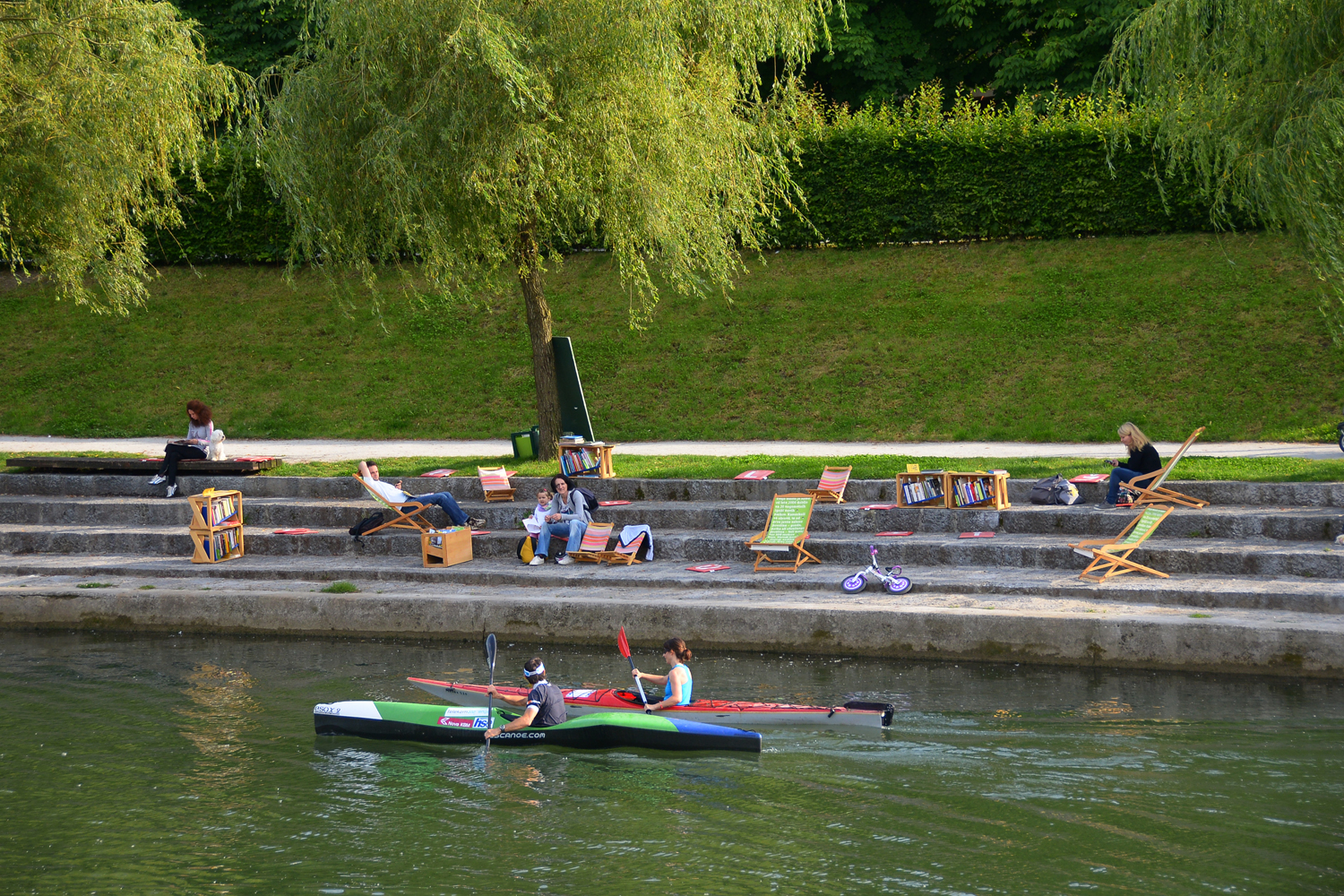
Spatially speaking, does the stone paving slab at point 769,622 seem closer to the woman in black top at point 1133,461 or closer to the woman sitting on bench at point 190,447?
the woman in black top at point 1133,461

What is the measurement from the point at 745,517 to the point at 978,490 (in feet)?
9.34

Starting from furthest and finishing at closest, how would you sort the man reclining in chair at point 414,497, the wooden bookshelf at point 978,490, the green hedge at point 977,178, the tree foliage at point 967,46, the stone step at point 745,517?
the tree foliage at point 967,46
the green hedge at point 977,178
the man reclining in chair at point 414,497
the wooden bookshelf at point 978,490
the stone step at point 745,517

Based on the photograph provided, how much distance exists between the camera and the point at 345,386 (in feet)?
76.9

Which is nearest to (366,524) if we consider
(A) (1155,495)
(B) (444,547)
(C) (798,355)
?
(B) (444,547)

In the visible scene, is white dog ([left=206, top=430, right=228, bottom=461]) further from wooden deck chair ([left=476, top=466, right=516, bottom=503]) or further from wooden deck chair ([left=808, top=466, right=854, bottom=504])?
wooden deck chair ([left=808, top=466, right=854, bottom=504])

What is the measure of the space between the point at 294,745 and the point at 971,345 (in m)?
15.7

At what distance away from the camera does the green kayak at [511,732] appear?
355 inches

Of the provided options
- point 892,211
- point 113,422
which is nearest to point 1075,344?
point 892,211

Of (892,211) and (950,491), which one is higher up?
(892,211)

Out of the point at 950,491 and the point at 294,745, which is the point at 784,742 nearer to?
the point at 294,745

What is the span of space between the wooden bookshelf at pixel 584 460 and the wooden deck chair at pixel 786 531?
3.16 metres

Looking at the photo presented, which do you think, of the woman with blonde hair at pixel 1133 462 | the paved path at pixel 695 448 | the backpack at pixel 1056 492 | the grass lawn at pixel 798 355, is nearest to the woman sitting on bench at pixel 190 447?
the paved path at pixel 695 448

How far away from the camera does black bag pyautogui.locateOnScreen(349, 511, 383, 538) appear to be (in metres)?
14.6

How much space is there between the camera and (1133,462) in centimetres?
1351
